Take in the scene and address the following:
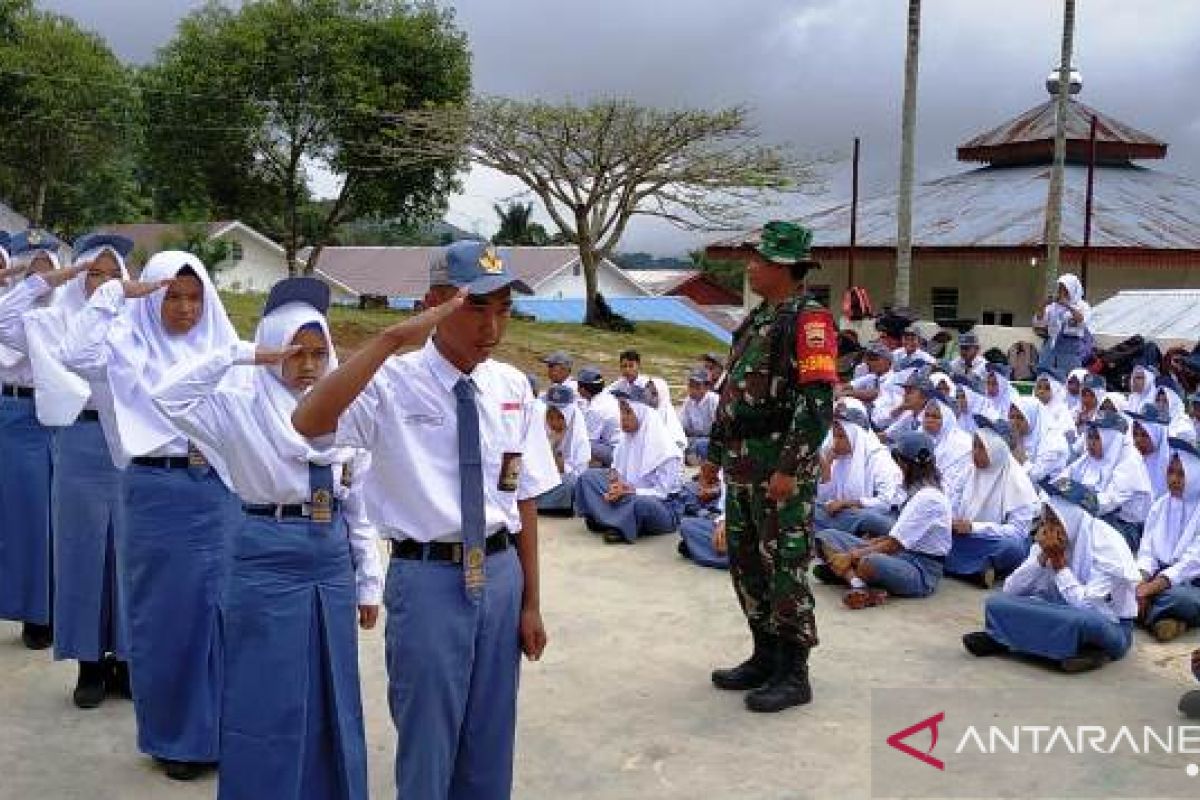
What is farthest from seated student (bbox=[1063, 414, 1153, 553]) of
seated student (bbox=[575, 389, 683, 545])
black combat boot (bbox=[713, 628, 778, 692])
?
black combat boot (bbox=[713, 628, 778, 692])

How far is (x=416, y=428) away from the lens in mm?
2982

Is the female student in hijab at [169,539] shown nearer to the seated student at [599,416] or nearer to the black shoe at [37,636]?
the black shoe at [37,636]

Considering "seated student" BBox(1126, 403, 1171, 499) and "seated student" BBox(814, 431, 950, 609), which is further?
"seated student" BBox(1126, 403, 1171, 499)

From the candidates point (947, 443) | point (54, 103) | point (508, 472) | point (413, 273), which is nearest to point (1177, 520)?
point (947, 443)

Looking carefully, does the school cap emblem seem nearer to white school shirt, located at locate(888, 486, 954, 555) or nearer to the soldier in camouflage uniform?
the soldier in camouflage uniform

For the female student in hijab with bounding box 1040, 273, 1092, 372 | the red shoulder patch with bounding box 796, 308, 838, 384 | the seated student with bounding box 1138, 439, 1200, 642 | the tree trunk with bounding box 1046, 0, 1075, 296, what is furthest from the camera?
the tree trunk with bounding box 1046, 0, 1075, 296

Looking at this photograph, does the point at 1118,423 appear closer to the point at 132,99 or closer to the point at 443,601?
the point at 443,601

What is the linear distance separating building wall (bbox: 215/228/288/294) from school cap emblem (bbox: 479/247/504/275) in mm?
39932

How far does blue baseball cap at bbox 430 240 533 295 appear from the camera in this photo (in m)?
2.89

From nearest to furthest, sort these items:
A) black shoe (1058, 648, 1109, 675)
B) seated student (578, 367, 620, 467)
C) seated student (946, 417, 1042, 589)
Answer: black shoe (1058, 648, 1109, 675)
seated student (946, 417, 1042, 589)
seated student (578, 367, 620, 467)

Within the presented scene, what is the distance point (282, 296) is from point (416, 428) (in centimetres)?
96

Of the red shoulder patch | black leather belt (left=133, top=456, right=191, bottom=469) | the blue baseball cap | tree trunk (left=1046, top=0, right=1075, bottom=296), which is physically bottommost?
black leather belt (left=133, top=456, right=191, bottom=469)

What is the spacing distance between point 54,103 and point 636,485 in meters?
24.1

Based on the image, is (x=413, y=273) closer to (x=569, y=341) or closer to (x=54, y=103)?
(x=54, y=103)
